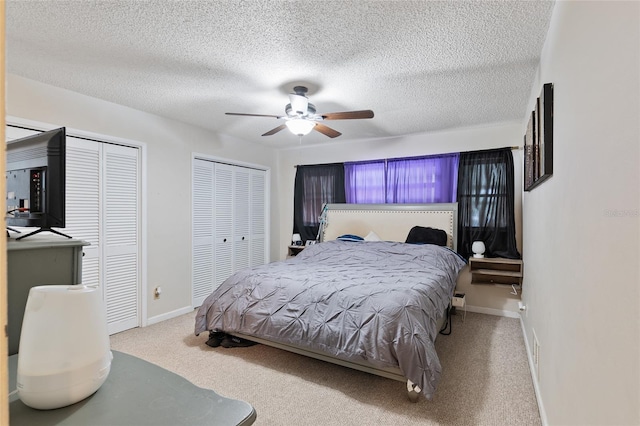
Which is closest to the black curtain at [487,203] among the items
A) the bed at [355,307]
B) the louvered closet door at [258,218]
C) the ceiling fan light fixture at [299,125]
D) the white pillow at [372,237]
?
the bed at [355,307]

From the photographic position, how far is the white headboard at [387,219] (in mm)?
4160

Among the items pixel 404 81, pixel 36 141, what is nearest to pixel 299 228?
pixel 404 81

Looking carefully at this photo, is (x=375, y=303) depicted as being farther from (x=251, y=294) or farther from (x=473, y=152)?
(x=473, y=152)

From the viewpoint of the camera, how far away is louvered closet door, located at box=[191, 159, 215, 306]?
420 cm

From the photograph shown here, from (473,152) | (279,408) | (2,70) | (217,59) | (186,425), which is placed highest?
(217,59)

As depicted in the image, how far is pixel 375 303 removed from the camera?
2.28m

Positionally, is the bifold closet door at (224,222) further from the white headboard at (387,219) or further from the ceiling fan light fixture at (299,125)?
the ceiling fan light fixture at (299,125)

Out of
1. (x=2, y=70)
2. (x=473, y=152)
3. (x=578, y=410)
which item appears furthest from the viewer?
(x=473, y=152)

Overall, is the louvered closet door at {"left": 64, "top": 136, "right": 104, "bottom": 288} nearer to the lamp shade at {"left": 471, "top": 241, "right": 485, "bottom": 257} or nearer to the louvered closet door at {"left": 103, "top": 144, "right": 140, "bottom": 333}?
the louvered closet door at {"left": 103, "top": 144, "right": 140, "bottom": 333}

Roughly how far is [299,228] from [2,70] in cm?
503

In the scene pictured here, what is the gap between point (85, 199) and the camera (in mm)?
3127

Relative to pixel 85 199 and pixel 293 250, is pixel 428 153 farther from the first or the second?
pixel 85 199

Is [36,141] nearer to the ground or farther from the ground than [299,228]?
farther from the ground

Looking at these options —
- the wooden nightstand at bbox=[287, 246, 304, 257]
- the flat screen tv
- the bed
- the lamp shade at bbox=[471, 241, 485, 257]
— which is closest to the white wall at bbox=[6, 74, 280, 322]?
the bed
